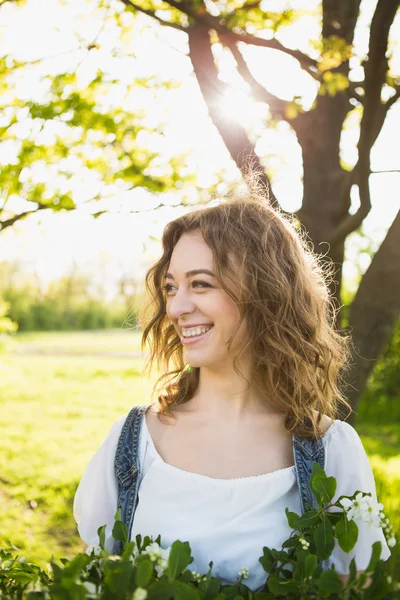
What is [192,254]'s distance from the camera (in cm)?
208

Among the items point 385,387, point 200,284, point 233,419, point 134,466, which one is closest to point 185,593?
point 134,466

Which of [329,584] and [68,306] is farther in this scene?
[68,306]

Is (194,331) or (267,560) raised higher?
(194,331)

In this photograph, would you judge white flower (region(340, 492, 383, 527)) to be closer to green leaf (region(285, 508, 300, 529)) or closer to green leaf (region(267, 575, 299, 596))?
green leaf (region(285, 508, 300, 529))

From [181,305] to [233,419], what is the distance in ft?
1.35

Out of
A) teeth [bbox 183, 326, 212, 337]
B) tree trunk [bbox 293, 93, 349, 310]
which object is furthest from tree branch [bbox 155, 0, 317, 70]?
teeth [bbox 183, 326, 212, 337]

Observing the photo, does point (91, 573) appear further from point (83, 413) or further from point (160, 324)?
point (83, 413)

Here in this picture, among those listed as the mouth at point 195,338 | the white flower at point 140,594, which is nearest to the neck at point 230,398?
the mouth at point 195,338

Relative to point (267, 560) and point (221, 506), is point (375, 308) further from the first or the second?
point (267, 560)

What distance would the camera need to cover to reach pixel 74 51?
15.9 feet

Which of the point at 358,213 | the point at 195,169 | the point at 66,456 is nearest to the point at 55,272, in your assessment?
the point at 66,456

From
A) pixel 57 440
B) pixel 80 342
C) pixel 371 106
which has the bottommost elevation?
pixel 80 342

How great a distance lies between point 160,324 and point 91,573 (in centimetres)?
105

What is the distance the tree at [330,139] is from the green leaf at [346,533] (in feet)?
5.76
